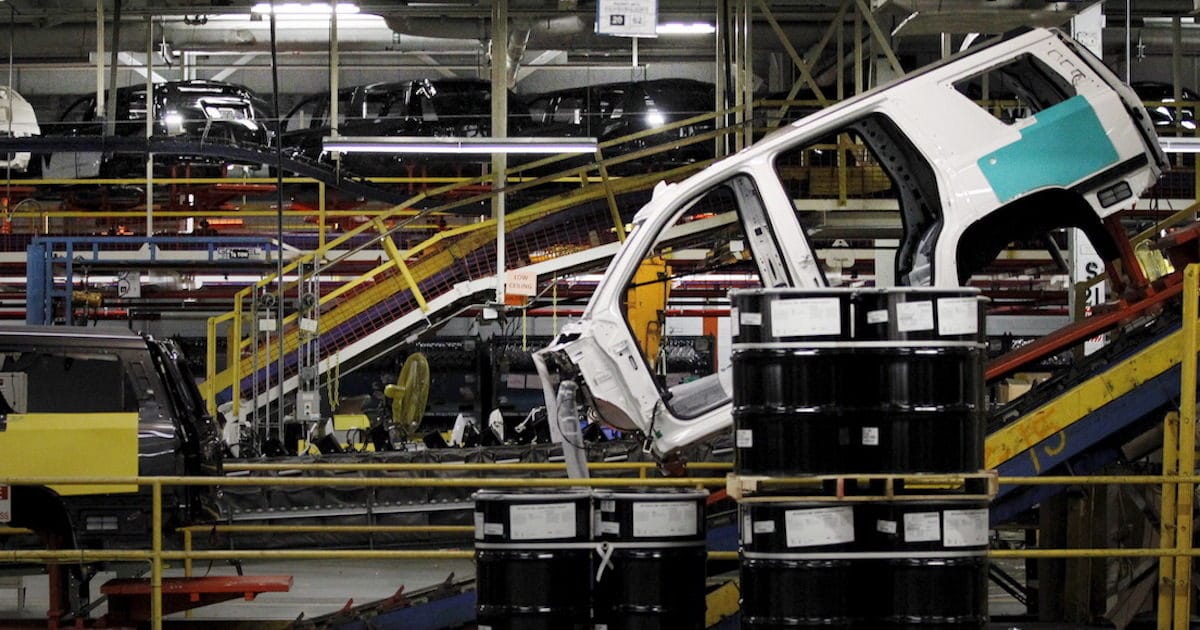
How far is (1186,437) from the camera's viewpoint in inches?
269

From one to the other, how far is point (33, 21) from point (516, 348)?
9.07 metres

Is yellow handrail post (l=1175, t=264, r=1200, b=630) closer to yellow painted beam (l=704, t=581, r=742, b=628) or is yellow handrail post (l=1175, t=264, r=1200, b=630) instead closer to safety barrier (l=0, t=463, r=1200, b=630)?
safety barrier (l=0, t=463, r=1200, b=630)

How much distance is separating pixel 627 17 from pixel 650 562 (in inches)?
271

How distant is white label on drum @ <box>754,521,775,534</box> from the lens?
5604 mm

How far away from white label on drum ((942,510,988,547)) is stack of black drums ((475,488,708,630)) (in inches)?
46.0

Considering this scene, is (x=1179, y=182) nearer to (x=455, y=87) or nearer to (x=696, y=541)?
(x=455, y=87)

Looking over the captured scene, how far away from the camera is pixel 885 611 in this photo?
5516 mm

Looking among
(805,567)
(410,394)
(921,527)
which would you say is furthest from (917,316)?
(410,394)

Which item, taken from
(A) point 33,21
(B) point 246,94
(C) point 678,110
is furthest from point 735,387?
(A) point 33,21

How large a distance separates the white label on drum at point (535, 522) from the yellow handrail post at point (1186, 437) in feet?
10.4

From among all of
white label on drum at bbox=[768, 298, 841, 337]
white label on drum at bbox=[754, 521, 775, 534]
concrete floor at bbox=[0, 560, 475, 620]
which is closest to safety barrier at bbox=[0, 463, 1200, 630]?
white label on drum at bbox=[754, 521, 775, 534]

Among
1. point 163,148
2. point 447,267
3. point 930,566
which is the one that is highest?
point 163,148

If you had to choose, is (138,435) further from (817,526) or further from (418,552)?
(817,526)

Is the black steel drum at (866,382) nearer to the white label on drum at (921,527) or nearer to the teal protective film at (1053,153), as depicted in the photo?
the white label on drum at (921,527)
